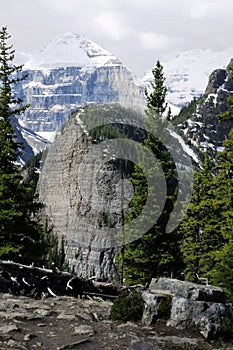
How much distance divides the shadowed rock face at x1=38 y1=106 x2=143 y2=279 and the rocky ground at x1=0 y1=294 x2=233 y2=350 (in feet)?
434

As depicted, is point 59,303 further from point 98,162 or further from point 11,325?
point 98,162

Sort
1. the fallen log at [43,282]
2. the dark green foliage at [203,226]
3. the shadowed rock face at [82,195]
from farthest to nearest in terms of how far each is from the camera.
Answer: the shadowed rock face at [82,195] → the dark green foliage at [203,226] → the fallen log at [43,282]

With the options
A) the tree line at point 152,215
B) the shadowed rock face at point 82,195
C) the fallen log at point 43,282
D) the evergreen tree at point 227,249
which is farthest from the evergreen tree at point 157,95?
the shadowed rock face at point 82,195

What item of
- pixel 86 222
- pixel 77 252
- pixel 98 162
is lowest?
pixel 77 252

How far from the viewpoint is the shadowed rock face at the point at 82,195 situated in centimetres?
15438

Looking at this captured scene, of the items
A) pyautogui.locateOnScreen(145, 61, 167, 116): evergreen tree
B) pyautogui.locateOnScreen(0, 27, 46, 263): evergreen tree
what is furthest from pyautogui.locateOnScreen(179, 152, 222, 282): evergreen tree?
pyautogui.locateOnScreen(0, 27, 46, 263): evergreen tree

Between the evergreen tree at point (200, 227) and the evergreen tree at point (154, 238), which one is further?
the evergreen tree at point (200, 227)

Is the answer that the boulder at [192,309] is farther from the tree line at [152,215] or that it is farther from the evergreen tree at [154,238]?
the evergreen tree at [154,238]

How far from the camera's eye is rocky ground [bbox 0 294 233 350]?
9.81 metres

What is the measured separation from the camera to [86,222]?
16825 centimetres

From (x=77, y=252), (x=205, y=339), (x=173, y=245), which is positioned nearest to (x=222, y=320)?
(x=205, y=339)

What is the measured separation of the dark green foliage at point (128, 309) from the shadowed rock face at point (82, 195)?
132m

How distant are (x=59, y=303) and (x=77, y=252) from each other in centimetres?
14693

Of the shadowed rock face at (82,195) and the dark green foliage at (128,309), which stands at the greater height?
the shadowed rock face at (82,195)
